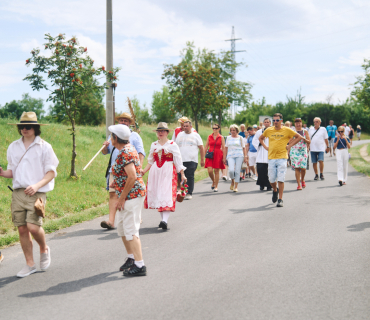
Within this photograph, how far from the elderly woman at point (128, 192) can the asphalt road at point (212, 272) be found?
24cm

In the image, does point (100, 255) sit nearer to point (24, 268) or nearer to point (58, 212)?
point (24, 268)

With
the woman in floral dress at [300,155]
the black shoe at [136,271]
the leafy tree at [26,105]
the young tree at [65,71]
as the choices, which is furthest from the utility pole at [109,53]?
the leafy tree at [26,105]

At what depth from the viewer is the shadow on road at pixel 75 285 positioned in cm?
443

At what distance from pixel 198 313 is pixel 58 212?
5.93 m

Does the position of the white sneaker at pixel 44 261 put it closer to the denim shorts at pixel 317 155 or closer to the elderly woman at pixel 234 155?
the elderly woman at pixel 234 155

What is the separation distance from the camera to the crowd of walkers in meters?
4.98

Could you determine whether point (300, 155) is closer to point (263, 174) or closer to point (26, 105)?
point (263, 174)

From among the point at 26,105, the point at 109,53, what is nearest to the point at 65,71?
the point at 109,53

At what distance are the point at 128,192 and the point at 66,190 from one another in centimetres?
659

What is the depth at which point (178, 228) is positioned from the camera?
7566mm

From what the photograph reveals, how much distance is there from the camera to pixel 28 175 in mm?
5062

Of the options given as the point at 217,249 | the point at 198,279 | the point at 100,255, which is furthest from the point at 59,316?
the point at 217,249

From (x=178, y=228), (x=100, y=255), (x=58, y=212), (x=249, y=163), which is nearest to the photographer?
(x=100, y=255)

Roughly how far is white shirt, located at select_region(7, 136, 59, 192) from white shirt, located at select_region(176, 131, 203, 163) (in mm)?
6024
